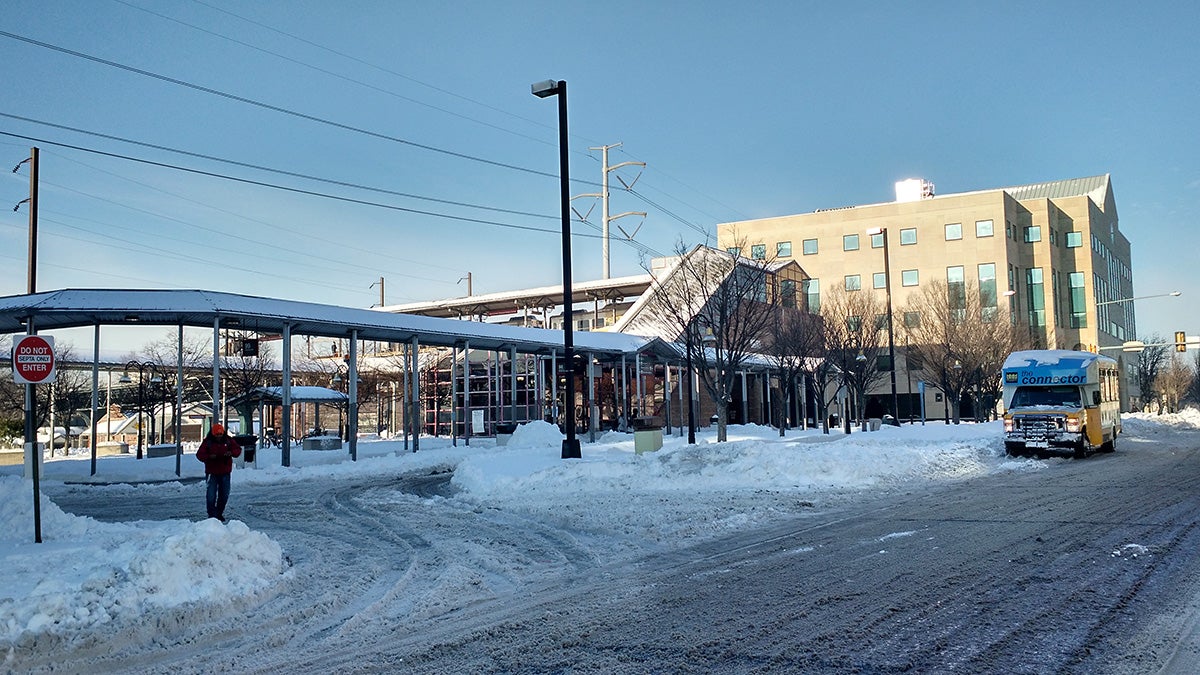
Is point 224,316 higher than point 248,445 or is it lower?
higher

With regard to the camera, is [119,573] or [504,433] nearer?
[119,573]

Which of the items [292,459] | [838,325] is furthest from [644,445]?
[838,325]

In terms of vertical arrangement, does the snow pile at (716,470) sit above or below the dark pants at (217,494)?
below

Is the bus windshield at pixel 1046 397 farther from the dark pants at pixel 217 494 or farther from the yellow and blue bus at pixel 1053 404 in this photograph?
the dark pants at pixel 217 494

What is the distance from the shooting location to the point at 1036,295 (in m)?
74.3

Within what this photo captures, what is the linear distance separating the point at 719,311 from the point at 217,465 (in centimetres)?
1905

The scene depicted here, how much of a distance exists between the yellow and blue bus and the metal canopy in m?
16.8

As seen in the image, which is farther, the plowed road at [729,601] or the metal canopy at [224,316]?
the metal canopy at [224,316]

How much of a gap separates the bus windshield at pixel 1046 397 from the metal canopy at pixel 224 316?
666 inches

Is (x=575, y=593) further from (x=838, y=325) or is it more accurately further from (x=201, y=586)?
(x=838, y=325)

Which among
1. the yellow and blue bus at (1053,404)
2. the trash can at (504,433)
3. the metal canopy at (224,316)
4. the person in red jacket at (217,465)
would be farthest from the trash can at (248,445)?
the yellow and blue bus at (1053,404)

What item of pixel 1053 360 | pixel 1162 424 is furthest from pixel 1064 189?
pixel 1053 360

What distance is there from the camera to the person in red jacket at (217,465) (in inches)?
533

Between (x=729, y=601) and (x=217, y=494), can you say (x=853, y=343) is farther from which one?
(x=729, y=601)
